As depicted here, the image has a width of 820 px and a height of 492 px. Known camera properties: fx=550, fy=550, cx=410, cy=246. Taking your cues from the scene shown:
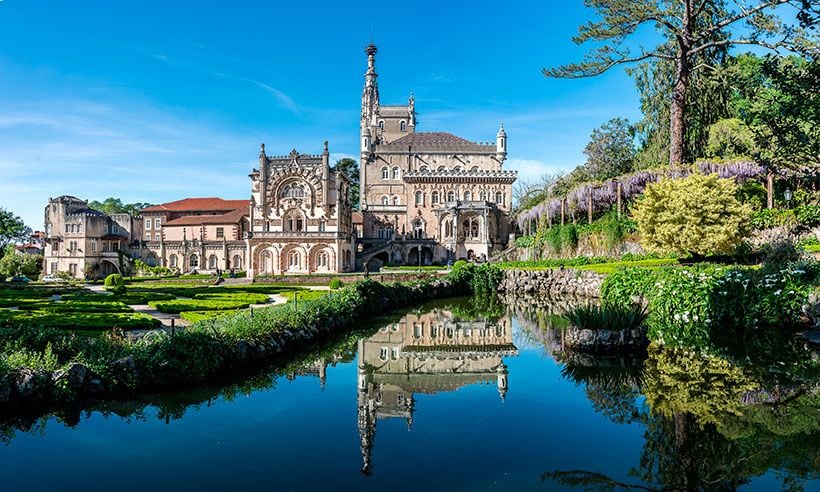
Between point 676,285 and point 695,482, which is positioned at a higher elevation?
point 676,285

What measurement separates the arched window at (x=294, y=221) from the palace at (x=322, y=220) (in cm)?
9

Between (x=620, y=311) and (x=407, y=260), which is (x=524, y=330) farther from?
(x=407, y=260)

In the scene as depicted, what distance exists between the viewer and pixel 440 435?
776 centimetres

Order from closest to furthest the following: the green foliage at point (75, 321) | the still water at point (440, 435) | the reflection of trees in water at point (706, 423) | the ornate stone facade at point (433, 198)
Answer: the reflection of trees in water at point (706, 423) < the still water at point (440, 435) < the green foliage at point (75, 321) < the ornate stone facade at point (433, 198)

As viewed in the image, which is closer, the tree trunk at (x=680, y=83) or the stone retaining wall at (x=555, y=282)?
the tree trunk at (x=680, y=83)

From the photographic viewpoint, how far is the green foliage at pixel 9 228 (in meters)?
56.2

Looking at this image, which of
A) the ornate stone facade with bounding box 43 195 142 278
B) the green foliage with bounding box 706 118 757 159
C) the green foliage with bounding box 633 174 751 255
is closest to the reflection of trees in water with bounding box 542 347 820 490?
the green foliage with bounding box 633 174 751 255

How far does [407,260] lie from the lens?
53406 millimetres

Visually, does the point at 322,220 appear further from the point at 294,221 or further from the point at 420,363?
the point at 420,363

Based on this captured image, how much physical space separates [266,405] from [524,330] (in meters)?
10.3

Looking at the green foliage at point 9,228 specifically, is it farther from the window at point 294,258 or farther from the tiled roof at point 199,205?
the window at point 294,258

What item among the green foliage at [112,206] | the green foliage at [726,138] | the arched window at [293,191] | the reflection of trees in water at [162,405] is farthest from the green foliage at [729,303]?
the green foliage at [112,206]

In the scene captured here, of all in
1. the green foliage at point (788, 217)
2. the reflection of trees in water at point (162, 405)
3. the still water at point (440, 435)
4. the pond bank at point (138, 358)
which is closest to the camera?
the still water at point (440, 435)

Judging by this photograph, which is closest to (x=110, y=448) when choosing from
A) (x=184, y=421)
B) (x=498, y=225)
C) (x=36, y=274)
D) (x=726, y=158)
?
(x=184, y=421)
